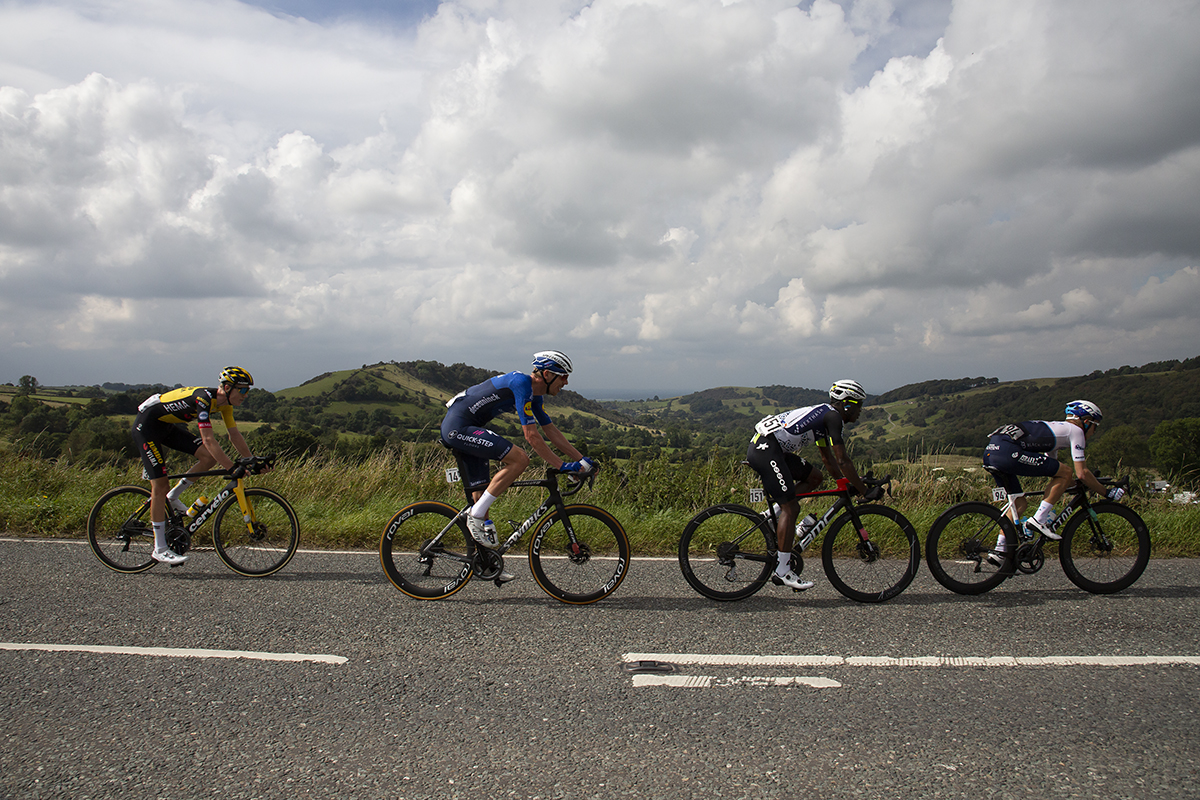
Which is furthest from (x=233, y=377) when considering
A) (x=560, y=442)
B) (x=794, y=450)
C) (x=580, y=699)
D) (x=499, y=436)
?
(x=794, y=450)

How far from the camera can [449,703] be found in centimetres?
335

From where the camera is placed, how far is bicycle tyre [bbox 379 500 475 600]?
5.27 meters

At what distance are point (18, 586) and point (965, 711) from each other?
24.4ft

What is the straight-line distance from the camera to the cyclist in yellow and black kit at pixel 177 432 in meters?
6.07

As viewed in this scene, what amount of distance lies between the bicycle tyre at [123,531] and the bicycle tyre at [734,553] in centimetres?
538

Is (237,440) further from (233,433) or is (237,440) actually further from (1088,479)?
(1088,479)

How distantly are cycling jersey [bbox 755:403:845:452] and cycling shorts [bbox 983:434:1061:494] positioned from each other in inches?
75.6

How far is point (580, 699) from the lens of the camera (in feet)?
11.1

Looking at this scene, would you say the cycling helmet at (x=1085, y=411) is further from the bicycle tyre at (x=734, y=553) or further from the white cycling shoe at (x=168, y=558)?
the white cycling shoe at (x=168, y=558)

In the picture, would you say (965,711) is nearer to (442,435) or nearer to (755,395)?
(442,435)

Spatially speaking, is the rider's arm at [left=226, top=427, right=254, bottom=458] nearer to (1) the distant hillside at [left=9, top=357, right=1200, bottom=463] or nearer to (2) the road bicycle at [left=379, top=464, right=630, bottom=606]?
(2) the road bicycle at [left=379, top=464, right=630, bottom=606]

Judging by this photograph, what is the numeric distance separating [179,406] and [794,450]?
246 inches

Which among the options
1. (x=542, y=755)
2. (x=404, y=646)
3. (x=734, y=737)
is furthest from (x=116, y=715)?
(x=734, y=737)

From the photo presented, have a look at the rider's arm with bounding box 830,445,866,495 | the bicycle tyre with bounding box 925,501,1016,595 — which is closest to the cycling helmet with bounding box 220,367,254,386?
the rider's arm with bounding box 830,445,866,495
